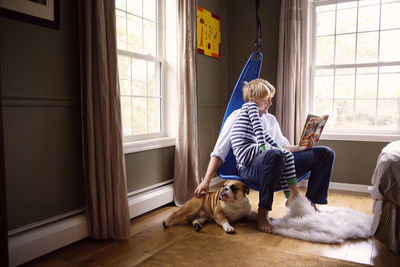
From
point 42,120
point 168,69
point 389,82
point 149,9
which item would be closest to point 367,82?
point 389,82

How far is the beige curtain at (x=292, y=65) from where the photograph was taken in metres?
3.60

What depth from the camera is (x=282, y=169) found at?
2.24 metres

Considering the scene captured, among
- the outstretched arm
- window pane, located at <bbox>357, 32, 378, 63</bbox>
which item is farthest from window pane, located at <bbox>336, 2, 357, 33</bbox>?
the outstretched arm

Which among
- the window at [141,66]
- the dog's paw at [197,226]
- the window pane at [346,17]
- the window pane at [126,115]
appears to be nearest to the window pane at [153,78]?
the window at [141,66]

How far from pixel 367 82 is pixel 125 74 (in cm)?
254

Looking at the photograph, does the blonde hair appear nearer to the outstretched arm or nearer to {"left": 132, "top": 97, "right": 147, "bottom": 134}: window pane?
the outstretched arm

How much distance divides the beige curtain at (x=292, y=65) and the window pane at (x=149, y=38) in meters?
1.46

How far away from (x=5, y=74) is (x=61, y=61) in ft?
1.12

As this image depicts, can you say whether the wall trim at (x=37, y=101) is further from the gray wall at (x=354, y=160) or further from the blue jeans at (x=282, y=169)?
the gray wall at (x=354, y=160)

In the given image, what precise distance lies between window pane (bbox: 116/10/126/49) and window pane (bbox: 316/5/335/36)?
7.37ft

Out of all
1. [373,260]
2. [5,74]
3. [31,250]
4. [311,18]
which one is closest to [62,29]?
[5,74]

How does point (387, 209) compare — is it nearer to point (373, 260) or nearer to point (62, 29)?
point (373, 260)

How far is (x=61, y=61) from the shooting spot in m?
1.98

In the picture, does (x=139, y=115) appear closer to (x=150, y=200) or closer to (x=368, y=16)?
(x=150, y=200)
